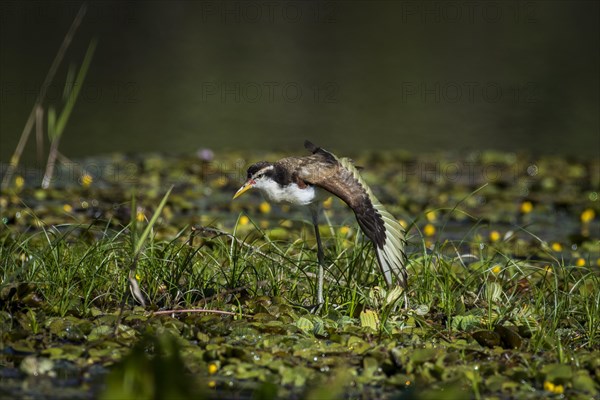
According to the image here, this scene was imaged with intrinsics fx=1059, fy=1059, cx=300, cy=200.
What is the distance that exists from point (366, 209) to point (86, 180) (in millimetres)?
4649

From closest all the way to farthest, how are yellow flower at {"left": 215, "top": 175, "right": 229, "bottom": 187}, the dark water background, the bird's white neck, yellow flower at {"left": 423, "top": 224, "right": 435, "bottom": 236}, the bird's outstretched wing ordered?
the bird's outstretched wing → the bird's white neck → yellow flower at {"left": 423, "top": 224, "right": 435, "bottom": 236} → yellow flower at {"left": 215, "top": 175, "right": 229, "bottom": 187} → the dark water background

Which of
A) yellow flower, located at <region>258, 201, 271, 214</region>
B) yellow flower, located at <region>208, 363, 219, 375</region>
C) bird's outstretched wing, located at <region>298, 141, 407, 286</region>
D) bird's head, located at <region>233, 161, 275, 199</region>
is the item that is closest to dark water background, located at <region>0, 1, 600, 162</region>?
yellow flower, located at <region>258, 201, 271, 214</region>

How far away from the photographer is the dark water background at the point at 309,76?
12.9m

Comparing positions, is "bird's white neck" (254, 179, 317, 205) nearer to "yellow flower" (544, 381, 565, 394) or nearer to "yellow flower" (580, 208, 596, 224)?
"yellow flower" (544, 381, 565, 394)

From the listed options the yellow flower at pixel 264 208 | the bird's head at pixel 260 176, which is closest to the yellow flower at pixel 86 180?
the yellow flower at pixel 264 208

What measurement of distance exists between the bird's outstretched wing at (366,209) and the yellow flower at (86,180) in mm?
4258

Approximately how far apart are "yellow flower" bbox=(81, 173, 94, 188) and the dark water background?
4.45 feet

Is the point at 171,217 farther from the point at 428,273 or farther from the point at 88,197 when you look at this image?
the point at 428,273

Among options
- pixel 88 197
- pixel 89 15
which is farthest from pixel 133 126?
pixel 89 15

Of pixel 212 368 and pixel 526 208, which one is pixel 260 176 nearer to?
pixel 212 368

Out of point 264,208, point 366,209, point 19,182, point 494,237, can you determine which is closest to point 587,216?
point 494,237

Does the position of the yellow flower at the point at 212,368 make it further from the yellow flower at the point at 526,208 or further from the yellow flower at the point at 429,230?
the yellow flower at the point at 526,208

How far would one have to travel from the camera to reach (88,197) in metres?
8.96

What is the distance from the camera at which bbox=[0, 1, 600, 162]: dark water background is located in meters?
12.9
